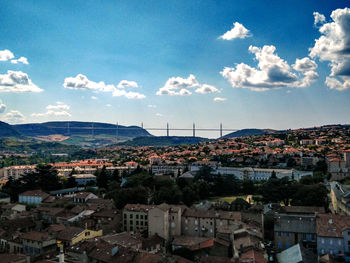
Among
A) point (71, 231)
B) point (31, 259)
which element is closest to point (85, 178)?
point (71, 231)

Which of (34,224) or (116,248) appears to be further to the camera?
(34,224)

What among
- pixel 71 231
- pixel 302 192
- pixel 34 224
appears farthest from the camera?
pixel 302 192

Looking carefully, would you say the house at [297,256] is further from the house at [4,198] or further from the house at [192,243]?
the house at [4,198]

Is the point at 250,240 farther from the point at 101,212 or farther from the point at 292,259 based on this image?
the point at 101,212

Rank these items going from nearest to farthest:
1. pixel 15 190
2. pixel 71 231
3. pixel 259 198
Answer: pixel 71 231 < pixel 259 198 < pixel 15 190

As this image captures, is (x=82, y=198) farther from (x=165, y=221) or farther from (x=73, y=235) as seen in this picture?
A: (x=165, y=221)

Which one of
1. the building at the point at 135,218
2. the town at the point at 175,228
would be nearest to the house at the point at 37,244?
the town at the point at 175,228

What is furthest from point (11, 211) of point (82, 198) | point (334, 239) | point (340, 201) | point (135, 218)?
point (340, 201)
